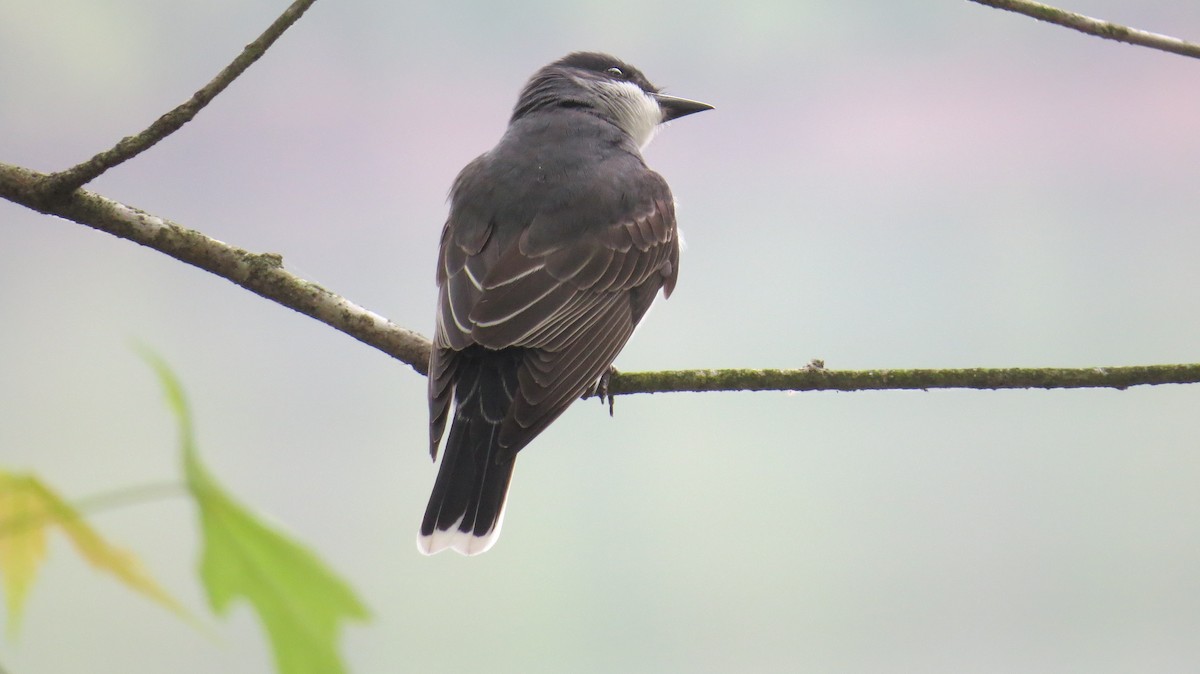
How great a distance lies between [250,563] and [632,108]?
9.92 ft

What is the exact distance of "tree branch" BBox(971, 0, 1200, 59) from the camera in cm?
191

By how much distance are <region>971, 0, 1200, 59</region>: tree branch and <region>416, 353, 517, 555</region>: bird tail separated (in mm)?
1191

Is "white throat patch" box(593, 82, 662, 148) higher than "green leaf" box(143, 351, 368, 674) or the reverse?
higher

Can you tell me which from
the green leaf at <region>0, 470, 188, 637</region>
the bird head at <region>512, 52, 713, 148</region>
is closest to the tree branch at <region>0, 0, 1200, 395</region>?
the green leaf at <region>0, 470, 188, 637</region>

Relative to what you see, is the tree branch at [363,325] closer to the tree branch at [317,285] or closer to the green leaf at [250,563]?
the tree branch at [317,285]

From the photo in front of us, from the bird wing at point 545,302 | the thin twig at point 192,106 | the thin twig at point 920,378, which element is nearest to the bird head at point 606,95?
the bird wing at point 545,302

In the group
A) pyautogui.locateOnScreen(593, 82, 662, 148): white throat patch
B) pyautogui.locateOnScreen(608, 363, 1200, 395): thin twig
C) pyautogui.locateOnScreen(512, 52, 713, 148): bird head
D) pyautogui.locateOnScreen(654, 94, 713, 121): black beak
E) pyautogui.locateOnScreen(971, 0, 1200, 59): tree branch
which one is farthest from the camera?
pyautogui.locateOnScreen(654, 94, 713, 121): black beak

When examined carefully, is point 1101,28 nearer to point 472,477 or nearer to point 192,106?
point 472,477

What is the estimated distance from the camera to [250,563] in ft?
1.72

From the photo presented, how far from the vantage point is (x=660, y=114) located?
352 centimetres

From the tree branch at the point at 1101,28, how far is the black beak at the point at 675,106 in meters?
1.66

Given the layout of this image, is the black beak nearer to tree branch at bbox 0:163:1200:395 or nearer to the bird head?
the bird head

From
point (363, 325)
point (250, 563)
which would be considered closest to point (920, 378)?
point (363, 325)

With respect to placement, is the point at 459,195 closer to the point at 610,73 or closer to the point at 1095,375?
the point at 610,73
